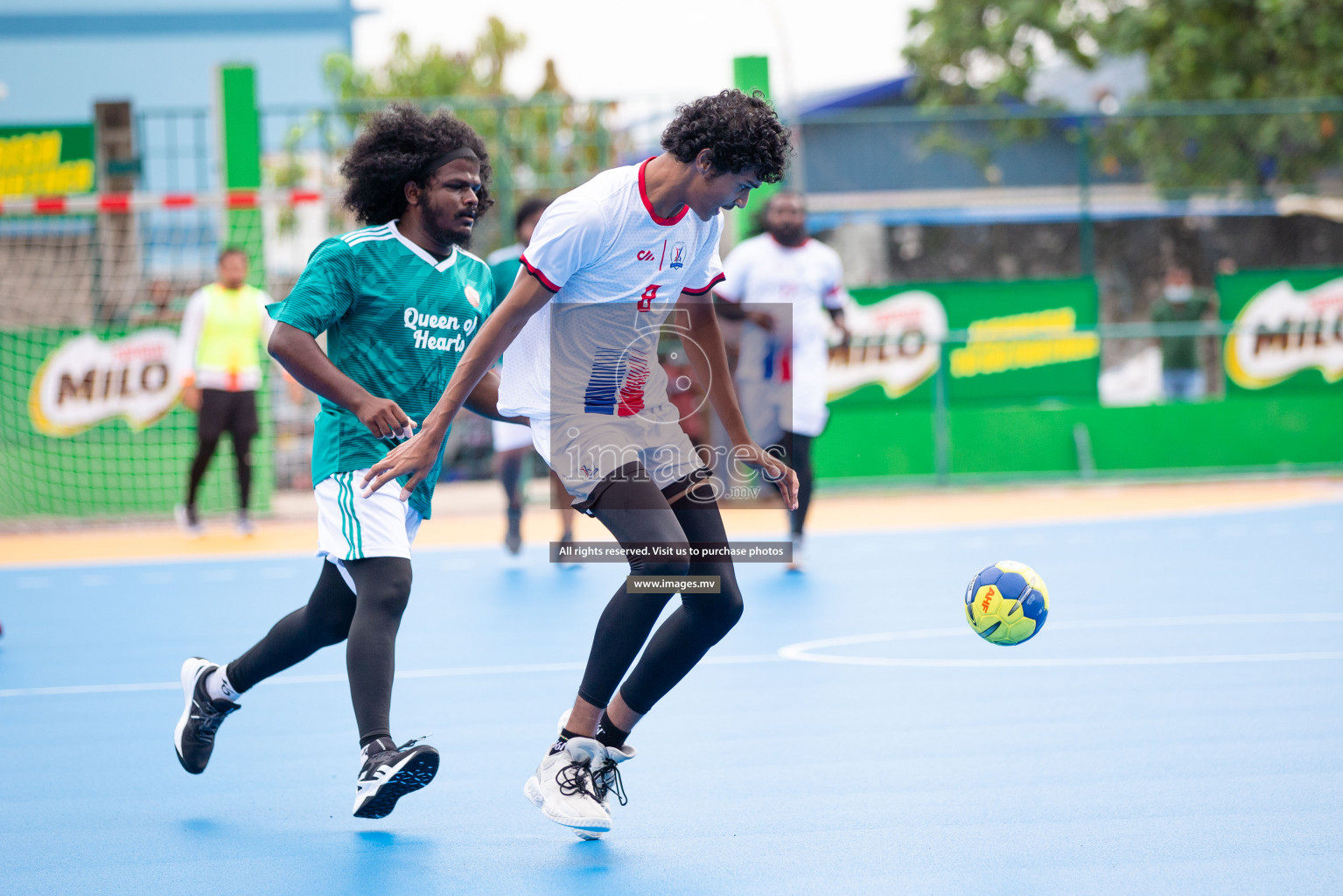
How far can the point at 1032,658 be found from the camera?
5633 millimetres

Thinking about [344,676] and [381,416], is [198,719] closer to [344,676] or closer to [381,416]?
[381,416]

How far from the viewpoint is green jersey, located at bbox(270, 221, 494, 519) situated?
3.57 metres

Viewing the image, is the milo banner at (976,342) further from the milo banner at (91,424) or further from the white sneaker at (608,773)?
the white sneaker at (608,773)

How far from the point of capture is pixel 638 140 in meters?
12.3

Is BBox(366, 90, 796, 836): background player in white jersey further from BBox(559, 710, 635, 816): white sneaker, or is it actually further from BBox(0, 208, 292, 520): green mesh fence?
BBox(0, 208, 292, 520): green mesh fence

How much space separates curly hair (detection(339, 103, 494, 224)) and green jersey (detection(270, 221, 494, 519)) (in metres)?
0.14

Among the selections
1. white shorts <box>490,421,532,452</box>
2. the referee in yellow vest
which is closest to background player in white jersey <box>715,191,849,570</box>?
white shorts <box>490,421,532,452</box>

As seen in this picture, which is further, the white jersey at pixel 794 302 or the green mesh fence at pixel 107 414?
the green mesh fence at pixel 107 414

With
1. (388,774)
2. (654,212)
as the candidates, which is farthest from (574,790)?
(654,212)

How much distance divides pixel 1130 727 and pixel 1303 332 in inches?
375

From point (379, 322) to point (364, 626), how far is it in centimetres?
83

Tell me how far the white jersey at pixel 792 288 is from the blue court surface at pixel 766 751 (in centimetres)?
146

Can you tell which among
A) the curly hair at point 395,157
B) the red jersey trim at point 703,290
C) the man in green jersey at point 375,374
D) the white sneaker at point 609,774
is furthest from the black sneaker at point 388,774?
the curly hair at point 395,157

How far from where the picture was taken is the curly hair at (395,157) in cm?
377
